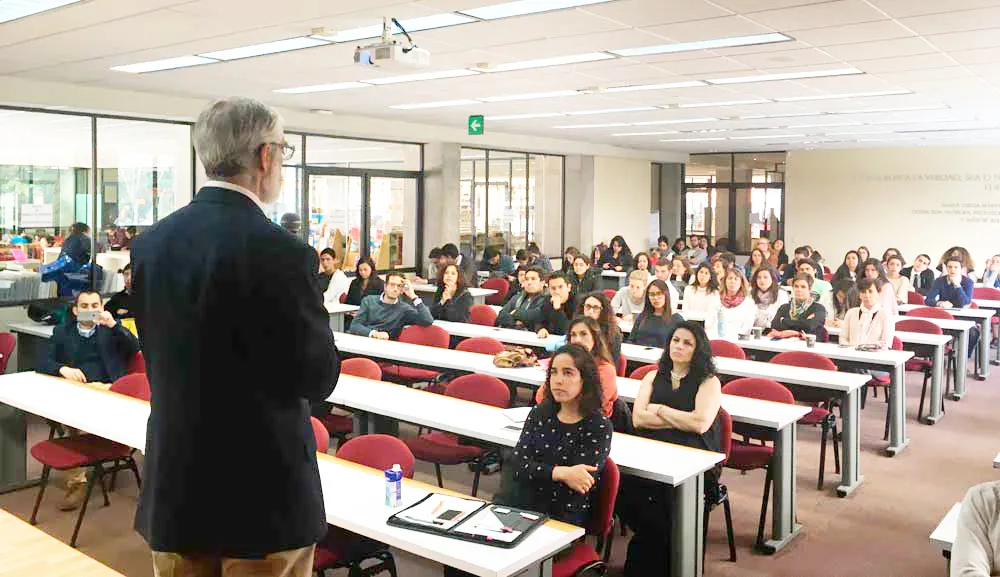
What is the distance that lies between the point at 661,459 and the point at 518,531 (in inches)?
46.7

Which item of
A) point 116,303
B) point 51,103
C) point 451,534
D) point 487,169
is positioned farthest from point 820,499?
point 487,169

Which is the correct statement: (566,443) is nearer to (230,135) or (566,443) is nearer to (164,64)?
(230,135)

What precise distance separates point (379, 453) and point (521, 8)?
2921 mm

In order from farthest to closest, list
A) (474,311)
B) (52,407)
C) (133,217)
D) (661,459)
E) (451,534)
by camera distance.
Answer: (133,217)
(474,311)
(52,407)
(661,459)
(451,534)

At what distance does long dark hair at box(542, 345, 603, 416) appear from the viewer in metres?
3.95

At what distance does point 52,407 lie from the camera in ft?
16.1

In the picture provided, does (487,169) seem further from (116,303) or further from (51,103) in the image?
(116,303)

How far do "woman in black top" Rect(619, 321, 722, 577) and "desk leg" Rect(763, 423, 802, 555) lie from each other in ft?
1.42

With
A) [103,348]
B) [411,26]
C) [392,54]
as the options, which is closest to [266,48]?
[411,26]

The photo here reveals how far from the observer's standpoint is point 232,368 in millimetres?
1452

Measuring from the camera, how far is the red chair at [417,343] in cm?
751

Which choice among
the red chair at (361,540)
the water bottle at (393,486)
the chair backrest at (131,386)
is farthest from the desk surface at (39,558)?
the chair backrest at (131,386)

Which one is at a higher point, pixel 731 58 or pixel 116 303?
pixel 731 58

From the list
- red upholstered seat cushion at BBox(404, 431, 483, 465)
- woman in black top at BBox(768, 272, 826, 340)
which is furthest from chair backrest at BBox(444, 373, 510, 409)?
woman in black top at BBox(768, 272, 826, 340)
